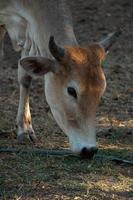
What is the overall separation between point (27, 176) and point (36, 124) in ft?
5.98

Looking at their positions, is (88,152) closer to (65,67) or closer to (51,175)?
(51,175)

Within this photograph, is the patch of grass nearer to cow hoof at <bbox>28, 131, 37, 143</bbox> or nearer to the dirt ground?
the dirt ground

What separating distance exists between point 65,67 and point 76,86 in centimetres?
26

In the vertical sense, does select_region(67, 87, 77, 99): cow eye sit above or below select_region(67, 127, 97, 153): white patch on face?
above

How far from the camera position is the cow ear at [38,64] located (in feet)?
20.6

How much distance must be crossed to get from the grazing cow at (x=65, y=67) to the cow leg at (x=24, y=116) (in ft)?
2.02

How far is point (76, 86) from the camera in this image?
19.9ft

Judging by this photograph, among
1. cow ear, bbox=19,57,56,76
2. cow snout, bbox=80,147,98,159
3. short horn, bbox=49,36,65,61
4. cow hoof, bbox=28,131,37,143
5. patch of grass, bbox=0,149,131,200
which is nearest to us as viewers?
patch of grass, bbox=0,149,131,200

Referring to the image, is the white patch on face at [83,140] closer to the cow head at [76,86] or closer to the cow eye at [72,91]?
the cow head at [76,86]

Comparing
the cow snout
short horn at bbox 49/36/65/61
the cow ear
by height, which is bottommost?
the cow snout

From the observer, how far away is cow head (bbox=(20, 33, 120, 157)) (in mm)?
6020

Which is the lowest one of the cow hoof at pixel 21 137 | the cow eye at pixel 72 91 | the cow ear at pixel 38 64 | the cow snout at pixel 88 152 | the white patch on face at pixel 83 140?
the cow hoof at pixel 21 137

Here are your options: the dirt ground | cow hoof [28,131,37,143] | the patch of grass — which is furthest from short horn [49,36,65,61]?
cow hoof [28,131,37,143]

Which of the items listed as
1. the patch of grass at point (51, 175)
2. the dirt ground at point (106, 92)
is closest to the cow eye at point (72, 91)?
the patch of grass at point (51, 175)
